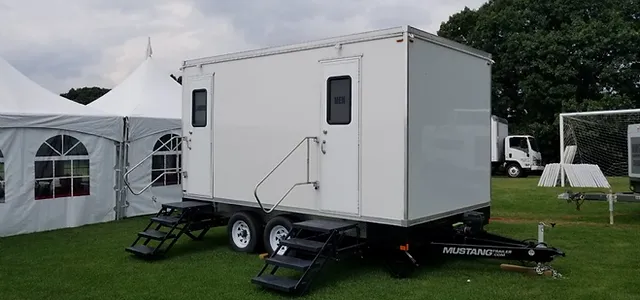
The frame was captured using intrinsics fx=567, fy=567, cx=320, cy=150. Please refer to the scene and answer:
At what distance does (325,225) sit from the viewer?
6680 millimetres

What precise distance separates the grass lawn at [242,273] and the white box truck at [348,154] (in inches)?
12.1

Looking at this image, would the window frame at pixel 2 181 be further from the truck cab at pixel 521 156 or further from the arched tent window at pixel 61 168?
the truck cab at pixel 521 156

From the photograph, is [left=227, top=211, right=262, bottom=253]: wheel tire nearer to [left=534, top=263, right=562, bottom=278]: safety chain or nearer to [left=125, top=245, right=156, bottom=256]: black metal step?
[left=125, top=245, right=156, bottom=256]: black metal step

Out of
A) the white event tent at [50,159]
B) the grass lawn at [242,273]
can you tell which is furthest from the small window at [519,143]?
the white event tent at [50,159]

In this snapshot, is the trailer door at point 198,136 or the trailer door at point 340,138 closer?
the trailer door at point 340,138

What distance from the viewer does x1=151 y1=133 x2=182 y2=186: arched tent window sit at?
483 inches

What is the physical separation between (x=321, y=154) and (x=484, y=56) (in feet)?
8.87

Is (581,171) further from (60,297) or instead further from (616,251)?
(60,297)

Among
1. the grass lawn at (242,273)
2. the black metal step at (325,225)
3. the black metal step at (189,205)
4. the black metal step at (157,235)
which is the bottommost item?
the grass lawn at (242,273)

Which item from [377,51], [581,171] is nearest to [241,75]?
[377,51]

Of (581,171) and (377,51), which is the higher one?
(377,51)

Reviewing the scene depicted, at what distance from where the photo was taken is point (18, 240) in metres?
9.25

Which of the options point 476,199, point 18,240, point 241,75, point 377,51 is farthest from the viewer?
point 18,240

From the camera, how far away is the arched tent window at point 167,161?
12.3 m
